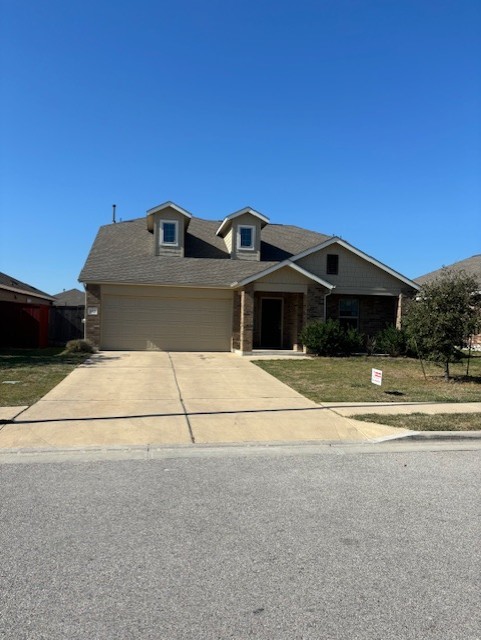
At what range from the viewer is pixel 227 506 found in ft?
16.3

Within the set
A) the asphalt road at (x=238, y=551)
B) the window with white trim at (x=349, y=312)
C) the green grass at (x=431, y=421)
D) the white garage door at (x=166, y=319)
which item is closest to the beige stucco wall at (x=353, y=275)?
the window with white trim at (x=349, y=312)

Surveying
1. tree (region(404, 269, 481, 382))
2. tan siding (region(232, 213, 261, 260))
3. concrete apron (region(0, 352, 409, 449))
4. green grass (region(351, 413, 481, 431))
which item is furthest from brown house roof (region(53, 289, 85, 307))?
green grass (region(351, 413, 481, 431))

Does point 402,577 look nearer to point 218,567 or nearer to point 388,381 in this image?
point 218,567

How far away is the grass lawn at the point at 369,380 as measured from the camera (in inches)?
448

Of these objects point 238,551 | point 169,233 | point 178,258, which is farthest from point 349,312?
point 238,551

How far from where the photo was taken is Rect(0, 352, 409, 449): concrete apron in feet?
25.0

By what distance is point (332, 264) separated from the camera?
2322 centimetres

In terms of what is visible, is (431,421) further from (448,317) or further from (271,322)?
(271,322)

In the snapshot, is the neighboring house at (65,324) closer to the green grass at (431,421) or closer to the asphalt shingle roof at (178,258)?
the asphalt shingle roof at (178,258)

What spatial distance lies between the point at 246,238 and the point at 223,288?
3.55 meters

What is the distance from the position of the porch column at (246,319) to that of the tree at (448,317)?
26.1ft

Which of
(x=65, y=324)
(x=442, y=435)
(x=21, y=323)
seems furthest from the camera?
(x=65, y=324)

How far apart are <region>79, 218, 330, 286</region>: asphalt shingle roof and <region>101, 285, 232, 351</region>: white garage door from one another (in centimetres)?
55

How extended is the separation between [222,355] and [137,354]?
332 centimetres
